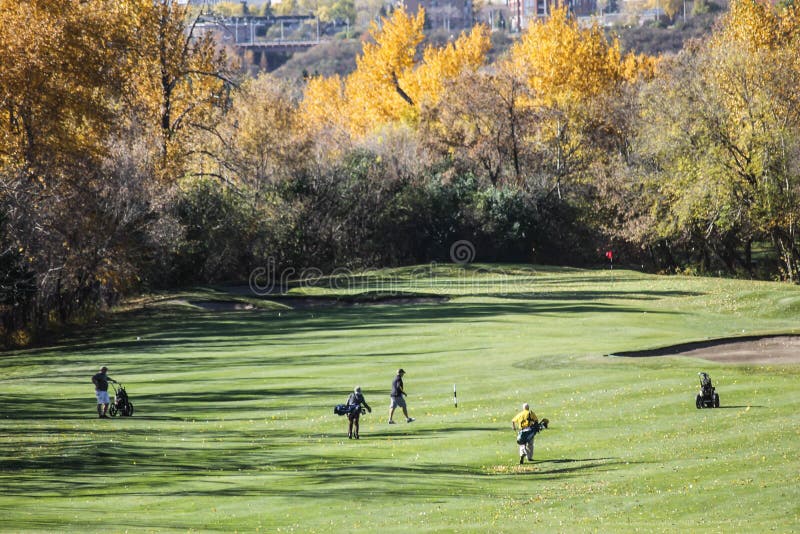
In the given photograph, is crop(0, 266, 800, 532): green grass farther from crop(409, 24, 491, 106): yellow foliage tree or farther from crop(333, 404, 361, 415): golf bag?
crop(409, 24, 491, 106): yellow foliage tree

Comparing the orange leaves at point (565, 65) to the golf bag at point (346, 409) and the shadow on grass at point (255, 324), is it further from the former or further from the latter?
the golf bag at point (346, 409)

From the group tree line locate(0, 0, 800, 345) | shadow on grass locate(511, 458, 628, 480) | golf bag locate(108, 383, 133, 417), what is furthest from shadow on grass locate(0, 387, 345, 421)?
tree line locate(0, 0, 800, 345)

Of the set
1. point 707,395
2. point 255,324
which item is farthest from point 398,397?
point 255,324

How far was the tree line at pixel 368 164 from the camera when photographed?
56156 mm

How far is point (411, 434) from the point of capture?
2961 centimetres

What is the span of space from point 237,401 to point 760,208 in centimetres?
4532

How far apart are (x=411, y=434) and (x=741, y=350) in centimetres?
1452

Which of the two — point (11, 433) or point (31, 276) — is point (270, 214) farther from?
point (11, 433)

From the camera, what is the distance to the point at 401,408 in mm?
32562

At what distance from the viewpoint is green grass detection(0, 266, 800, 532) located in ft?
71.0

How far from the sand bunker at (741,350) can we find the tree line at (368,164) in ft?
93.8

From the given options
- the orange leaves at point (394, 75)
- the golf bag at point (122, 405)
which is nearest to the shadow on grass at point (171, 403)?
the golf bag at point (122, 405)

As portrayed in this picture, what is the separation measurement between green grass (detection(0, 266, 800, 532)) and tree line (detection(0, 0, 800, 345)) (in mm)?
9408

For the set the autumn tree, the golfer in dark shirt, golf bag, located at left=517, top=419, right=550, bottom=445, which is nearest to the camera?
golf bag, located at left=517, top=419, right=550, bottom=445
